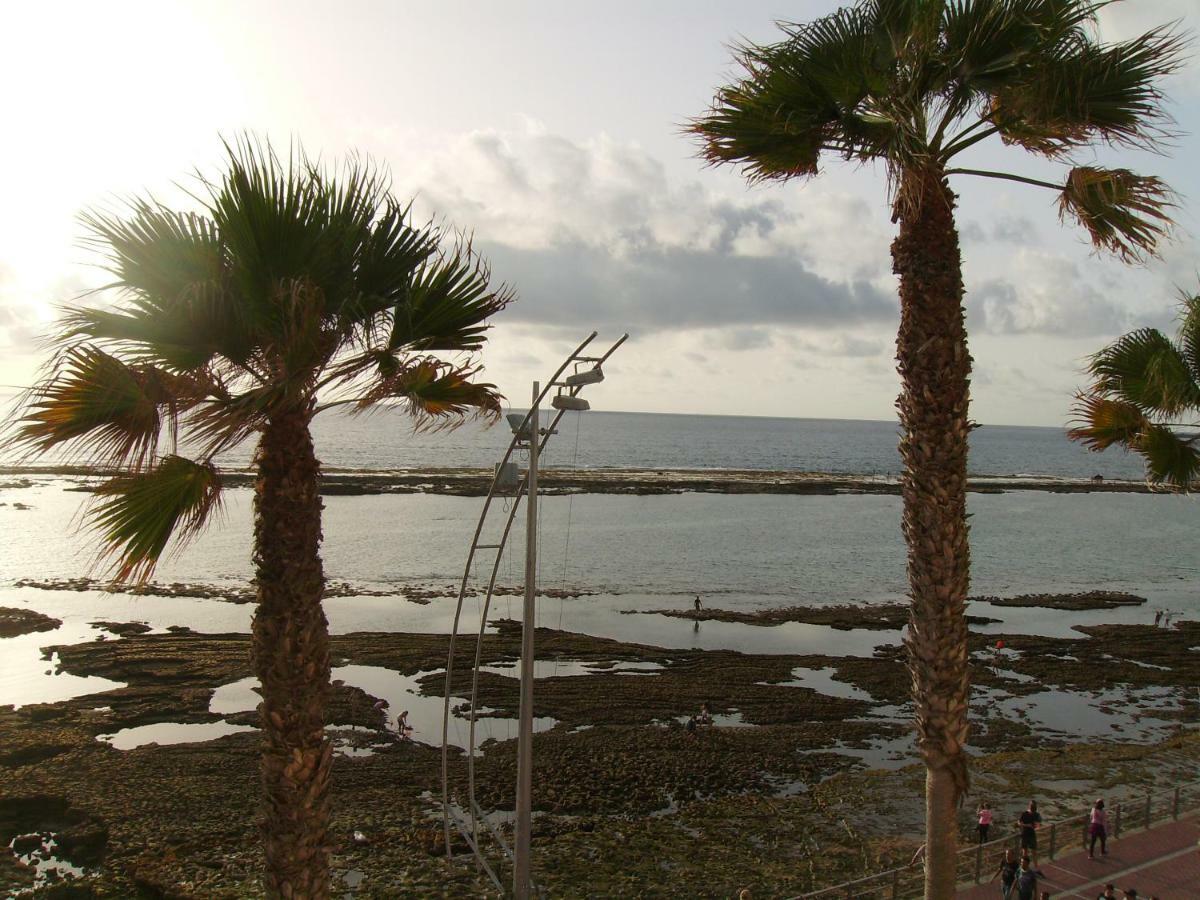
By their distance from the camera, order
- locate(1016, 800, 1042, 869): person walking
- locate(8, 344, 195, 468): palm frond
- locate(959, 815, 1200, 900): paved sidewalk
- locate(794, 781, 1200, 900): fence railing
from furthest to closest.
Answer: locate(1016, 800, 1042, 869): person walking < locate(794, 781, 1200, 900): fence railing < locate(959, 815, 1200, 900): paved sidewalk < locate(8, 344, 195, 468): palm frond

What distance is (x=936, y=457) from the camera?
716 cm

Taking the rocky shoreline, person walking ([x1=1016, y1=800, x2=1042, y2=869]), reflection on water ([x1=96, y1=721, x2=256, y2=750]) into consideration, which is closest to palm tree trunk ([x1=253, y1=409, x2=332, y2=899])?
person walking ([x1=1016, y1=800, x2=1042, y2=869])

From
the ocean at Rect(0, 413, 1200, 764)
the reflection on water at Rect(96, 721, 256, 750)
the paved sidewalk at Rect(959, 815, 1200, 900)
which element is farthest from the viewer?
the ocean at Rect(0, 413, 1200, 764)

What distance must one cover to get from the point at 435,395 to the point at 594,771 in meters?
22.0

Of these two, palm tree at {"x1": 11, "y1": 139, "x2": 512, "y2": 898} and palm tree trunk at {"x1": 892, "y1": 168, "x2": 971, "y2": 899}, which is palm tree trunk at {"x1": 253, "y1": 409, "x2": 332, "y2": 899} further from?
palm tree trunk at {"x1": 892, "y1": 168, "x2": 971, "y2": 899}

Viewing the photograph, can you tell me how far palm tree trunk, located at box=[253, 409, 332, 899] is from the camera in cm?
616

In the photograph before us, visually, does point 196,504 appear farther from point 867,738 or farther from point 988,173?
point 867,738

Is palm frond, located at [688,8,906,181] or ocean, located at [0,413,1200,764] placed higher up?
palm frond, located at [688,8,906,181]

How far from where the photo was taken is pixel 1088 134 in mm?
7371

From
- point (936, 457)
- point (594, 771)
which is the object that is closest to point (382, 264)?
point (936, 457)

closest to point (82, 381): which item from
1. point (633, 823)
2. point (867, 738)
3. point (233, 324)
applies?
point (233, 324)

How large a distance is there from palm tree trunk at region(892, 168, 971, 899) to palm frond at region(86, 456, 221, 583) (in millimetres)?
5267

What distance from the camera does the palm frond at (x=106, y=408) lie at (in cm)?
586

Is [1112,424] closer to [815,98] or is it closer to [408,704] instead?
[815,98]
